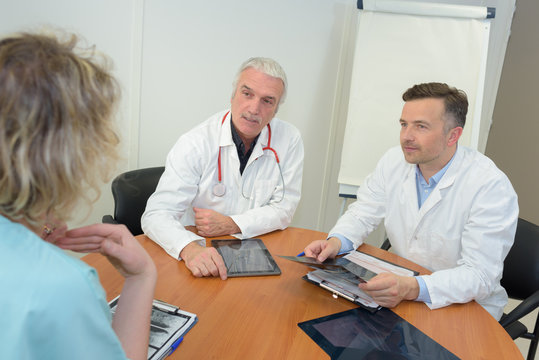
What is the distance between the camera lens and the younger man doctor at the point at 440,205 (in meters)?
1.47

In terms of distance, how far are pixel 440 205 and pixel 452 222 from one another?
0.09 metres

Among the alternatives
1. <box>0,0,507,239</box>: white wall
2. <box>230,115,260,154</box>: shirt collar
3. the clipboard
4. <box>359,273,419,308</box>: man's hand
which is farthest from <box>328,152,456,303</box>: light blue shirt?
<box>0,0,507,239</box>: white wall

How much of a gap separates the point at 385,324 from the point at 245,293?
449 millimetres

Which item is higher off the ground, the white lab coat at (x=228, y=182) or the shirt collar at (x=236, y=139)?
the shirt collar at (x=236, y=139)

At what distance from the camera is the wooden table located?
968 millimetres

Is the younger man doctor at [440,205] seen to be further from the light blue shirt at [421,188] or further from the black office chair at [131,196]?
the black office chair at [131,196]

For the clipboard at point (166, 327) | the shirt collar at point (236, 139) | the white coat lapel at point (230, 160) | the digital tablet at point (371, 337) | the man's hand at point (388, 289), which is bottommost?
the digital tablet at point (371, 337)

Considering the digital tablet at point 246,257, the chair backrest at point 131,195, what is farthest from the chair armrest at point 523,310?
the chair backrest at point 131,195

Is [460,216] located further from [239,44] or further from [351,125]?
[239,44]

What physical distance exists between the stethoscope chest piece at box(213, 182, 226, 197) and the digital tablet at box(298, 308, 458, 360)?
35.4 inches

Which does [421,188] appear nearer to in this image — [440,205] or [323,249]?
[440,205]

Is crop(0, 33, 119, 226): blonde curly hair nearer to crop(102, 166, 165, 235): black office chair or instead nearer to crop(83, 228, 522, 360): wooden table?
crop(83, 228, 522, 360): wooden table

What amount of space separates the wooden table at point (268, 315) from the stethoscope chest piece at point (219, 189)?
0.48 meters

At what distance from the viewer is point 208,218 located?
1.63 m
